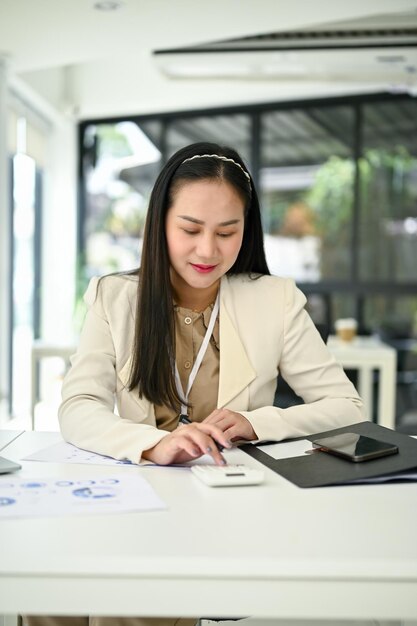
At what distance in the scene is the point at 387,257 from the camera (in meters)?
7.41

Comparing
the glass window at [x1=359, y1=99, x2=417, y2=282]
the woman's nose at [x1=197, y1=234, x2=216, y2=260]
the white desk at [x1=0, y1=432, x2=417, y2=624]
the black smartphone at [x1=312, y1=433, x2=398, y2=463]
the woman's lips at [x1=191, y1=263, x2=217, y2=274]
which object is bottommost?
the white desk at [x1=0, y1=432, x2=417, y2=624]

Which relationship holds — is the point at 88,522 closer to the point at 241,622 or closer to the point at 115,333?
the point at 241,622

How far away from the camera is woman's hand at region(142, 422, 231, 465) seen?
138 cm

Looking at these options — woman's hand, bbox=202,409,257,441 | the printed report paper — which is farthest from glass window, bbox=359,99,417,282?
the printed report paper

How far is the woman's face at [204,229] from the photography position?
1.74m

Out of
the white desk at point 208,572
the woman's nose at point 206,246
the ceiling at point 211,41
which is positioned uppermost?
the ceiling at point 211,41

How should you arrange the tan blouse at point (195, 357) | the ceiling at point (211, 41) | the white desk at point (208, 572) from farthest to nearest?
the ceiling at point (211, 41), the tan blouse at point (195, 357), the white desk at point (208, 572)

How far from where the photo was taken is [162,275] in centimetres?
185

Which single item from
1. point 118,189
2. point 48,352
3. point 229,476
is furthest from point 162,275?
point 118,189

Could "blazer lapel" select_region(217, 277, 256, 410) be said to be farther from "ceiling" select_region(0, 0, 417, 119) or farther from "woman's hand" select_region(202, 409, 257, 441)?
"ceiling" select_region(0, 0, 417, 119)

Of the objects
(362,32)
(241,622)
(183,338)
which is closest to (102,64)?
(362,32)

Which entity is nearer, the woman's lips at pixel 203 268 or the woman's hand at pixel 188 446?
the woman's hand at pixel 188 446

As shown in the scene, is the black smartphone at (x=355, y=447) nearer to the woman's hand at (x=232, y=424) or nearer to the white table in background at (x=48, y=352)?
the woman's hand at (x=232, y=424)

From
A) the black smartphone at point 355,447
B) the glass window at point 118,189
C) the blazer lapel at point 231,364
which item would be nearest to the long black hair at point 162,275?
the blazer lapel at point 231,364
